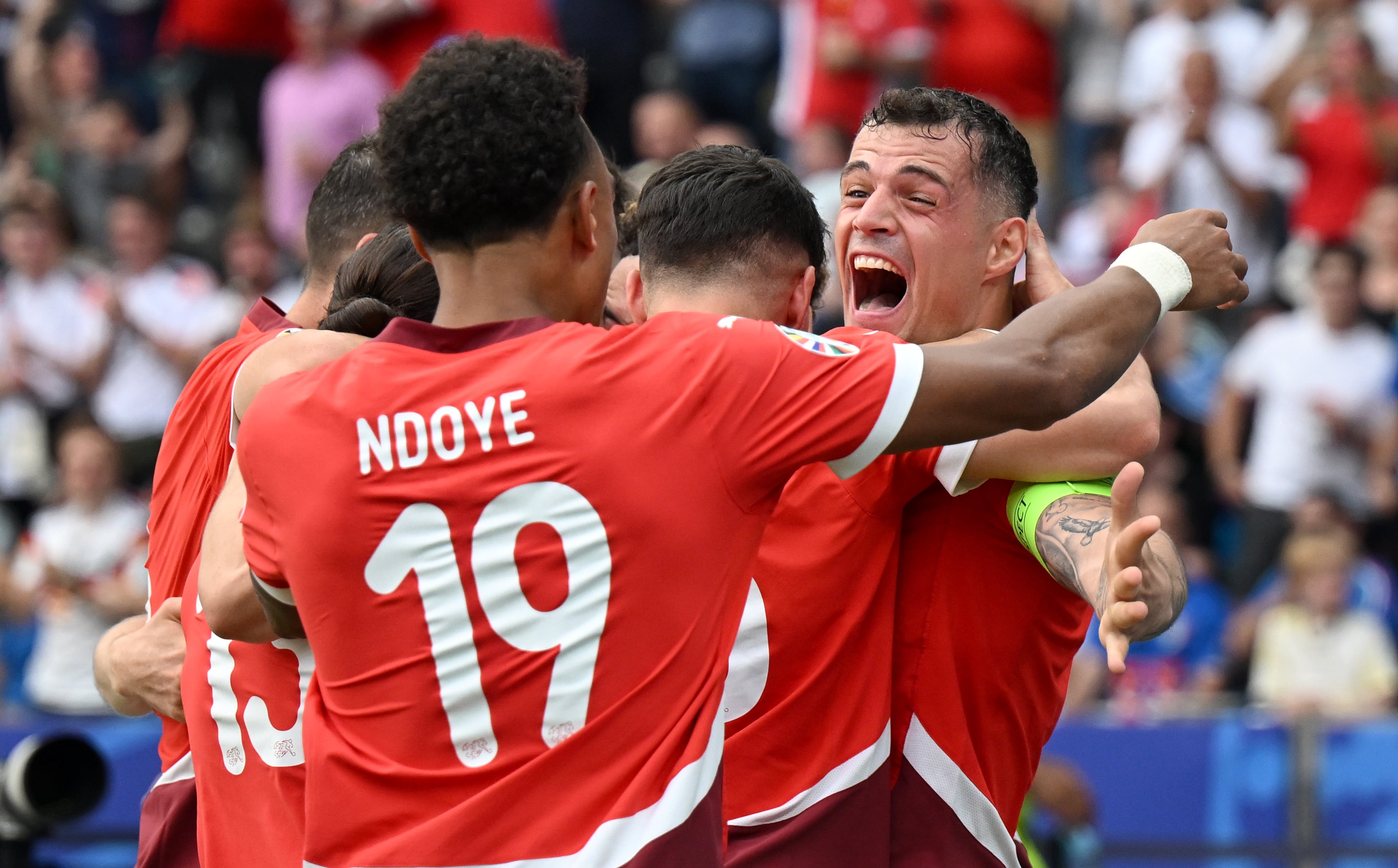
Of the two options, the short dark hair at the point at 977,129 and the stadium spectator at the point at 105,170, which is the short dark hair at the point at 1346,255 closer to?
the short dark hair at the point at 977,129

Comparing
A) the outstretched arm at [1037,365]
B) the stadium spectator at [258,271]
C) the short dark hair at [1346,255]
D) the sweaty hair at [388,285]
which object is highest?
the outstretched arm at [1037,365]

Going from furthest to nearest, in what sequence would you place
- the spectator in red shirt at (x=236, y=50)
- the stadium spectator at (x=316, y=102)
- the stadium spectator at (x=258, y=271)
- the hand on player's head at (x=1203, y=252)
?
the spectator in red shirt at (x=236, y=50), the stadium spectator at (x=316, y=102), the stadium spectator at (x=258, y=271), the hand on player's head at (x=1203, y=252)

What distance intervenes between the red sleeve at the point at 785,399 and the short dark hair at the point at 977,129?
→ 2.95 feet

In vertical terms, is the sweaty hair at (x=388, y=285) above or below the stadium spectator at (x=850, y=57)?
above

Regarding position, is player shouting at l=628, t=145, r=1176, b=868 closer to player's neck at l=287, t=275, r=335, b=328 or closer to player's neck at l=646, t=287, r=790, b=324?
player's neck at l=646, t=287, r=790, b=324

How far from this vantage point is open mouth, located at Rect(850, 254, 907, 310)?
3482 mm

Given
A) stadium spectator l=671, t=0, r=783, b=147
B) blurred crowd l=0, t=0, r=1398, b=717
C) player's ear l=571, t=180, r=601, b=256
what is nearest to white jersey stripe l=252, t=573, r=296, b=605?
player's ear l=571, t=180, r=601, b=256

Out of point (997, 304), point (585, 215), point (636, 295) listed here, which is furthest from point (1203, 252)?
point (636, 295)

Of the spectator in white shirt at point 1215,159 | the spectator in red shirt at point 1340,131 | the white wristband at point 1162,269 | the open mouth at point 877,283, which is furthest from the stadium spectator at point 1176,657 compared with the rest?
the white wristband at point 1162,269

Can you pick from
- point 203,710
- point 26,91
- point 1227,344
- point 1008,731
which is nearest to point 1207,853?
point 1227,344

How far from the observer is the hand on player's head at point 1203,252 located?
2.96 meters

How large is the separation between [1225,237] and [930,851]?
123 centimetres

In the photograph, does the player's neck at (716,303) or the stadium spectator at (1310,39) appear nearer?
the player's neck at (716,303)

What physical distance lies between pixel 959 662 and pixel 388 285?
132 centimetres
